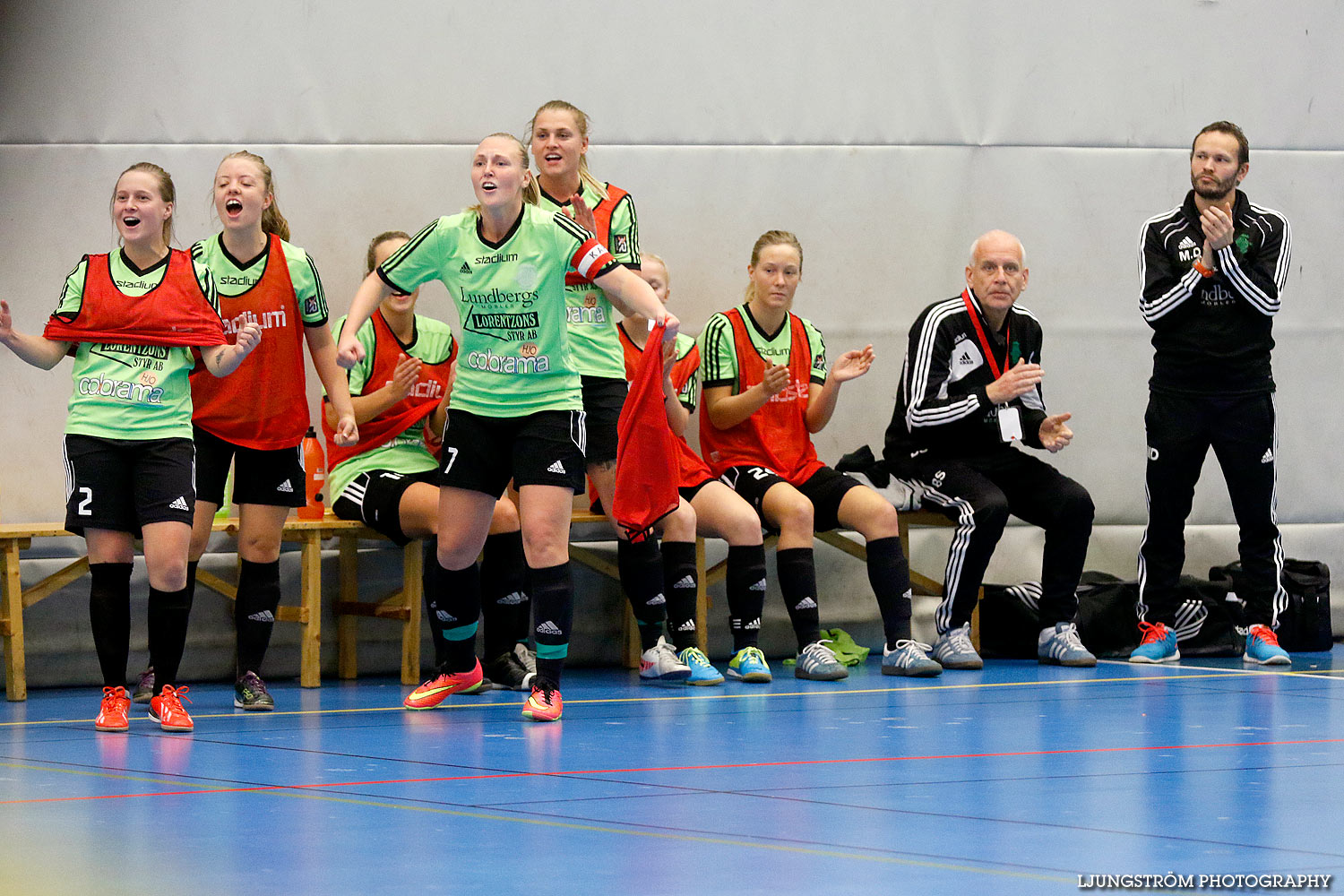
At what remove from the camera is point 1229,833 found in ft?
10.5

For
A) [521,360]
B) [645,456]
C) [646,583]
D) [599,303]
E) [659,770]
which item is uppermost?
[599,303]

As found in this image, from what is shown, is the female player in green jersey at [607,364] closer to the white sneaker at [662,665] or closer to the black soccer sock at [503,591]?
the white sneaker at [662,665]

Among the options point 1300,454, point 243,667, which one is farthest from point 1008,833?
point 1300,454

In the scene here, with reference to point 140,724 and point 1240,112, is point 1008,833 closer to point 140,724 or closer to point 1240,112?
point 140,724

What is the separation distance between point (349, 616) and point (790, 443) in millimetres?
1988

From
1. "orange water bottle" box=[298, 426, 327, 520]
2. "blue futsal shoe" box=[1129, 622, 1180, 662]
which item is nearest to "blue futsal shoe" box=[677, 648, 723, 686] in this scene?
"orange water bottle" box=[298, 426, 327, 520]

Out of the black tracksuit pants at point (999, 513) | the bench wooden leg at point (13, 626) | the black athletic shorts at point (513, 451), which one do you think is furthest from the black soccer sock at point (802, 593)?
the bench wooden leg at point (13, 626)

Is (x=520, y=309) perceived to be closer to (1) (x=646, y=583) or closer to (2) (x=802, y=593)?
(1) (x=646, y=583)

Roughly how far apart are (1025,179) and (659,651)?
3.07 meters

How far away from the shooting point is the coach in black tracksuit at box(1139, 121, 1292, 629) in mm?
6859

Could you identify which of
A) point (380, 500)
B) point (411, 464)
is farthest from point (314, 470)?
point (380, 500)

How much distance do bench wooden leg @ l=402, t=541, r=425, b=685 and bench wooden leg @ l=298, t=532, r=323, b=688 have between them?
13.5 inches

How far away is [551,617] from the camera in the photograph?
205 inches

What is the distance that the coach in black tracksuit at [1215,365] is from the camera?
6.86 m
